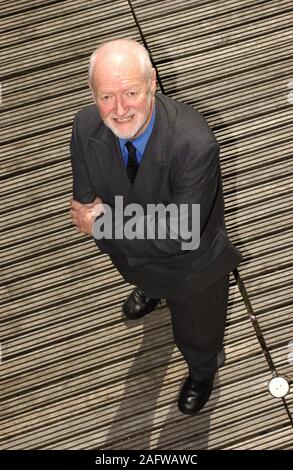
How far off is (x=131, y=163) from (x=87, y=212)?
41 centimetres

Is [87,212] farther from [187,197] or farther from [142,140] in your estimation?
[187,197]

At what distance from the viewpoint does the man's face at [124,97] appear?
308cm

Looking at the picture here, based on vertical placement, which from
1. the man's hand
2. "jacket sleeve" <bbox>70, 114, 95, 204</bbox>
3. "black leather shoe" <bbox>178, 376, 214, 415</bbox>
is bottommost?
"black leather shoe" <bbox>178, 376, 214, 415</bbox>

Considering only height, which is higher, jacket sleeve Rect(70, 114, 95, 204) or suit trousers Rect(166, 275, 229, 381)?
jacket sleeve Rect(70, 114, 95, 204)

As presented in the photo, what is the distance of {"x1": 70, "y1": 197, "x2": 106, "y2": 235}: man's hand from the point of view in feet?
12.1

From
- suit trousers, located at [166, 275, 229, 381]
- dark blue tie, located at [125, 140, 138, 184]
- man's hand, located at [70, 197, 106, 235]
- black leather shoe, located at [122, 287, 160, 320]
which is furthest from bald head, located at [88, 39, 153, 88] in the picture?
black leather shoe, located at [122, 287, 160, 320]

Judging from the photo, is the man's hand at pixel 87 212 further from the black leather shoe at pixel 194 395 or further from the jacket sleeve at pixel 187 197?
the black leather shoe at pixel 194 395

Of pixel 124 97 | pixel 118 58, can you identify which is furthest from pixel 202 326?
pixel 118 58

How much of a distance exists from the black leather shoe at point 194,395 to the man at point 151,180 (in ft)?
1.30

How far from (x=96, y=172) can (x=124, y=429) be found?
6.09ft

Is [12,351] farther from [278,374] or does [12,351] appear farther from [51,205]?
[278,374]

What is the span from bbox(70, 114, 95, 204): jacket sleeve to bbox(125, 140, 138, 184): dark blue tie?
258 mm

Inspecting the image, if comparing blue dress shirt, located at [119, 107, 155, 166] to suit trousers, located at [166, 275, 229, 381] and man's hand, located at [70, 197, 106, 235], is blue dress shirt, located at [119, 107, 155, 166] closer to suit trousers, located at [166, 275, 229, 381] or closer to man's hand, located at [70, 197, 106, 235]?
man's hand, located at [70, 197, 106, 235]

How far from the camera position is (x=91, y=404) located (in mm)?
4605
